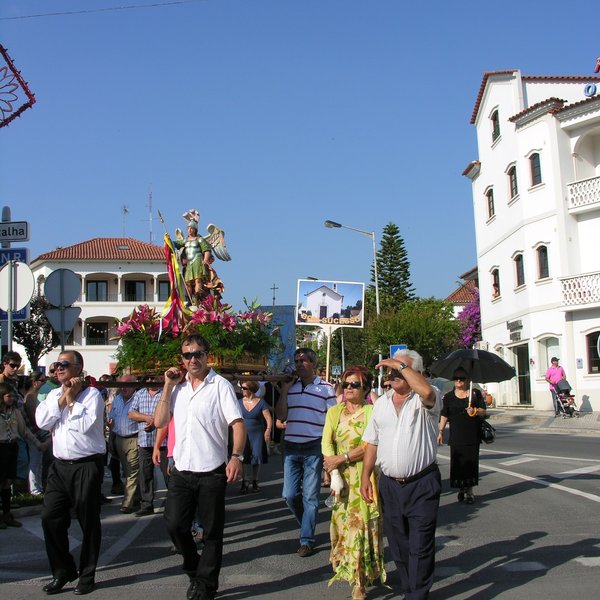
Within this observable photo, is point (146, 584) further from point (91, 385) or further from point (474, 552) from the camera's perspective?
point (474, 552)

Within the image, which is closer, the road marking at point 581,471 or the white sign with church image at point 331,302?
the road marking at point 581,471

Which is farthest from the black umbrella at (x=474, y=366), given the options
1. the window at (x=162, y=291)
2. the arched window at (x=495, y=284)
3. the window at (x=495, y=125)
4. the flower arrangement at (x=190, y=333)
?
the window at (x=162, y=291)

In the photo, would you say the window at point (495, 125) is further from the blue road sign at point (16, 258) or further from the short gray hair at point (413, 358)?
the short gray hair at point (413, 358)

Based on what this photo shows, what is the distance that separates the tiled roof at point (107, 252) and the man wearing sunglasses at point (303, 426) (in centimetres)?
5477

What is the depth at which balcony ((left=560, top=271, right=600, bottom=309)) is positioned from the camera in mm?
28594

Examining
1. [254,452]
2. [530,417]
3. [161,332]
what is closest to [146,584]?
[161,332]

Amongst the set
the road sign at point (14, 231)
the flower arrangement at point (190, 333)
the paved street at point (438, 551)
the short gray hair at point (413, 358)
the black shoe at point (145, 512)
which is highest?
the road sign at point (14, 231)

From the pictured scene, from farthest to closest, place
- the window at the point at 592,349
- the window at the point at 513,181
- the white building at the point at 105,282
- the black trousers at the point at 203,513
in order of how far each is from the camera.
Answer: the white building at the point at 105,282 → the window at the point at 513,181 → the window at the point at 592,349 → the black trousers at the point at 203,513

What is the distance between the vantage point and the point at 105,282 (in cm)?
6319

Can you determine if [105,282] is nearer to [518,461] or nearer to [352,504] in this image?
[518,461]

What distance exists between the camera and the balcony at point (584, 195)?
96.6ft

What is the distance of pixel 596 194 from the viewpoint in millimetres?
29453

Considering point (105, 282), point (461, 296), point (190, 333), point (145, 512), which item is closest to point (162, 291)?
point (105, 282)

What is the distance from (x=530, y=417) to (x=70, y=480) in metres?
23.6
